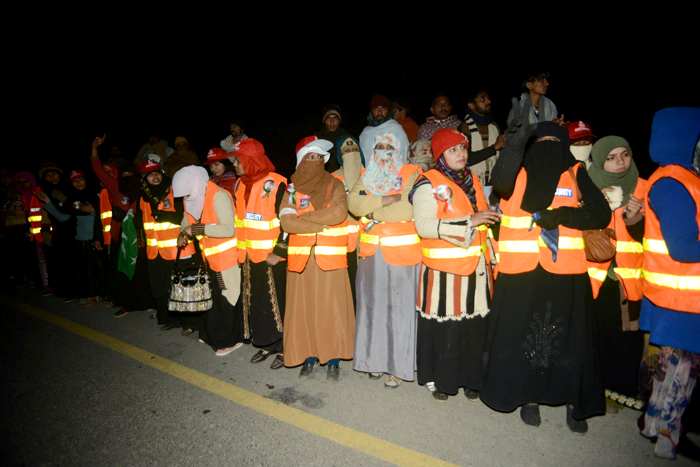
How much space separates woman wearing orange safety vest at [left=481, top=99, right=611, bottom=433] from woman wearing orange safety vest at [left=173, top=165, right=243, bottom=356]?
2.79m

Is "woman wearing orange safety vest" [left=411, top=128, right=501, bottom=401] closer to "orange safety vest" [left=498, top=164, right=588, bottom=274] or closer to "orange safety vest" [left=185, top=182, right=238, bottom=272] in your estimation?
"orange safety vest" [left=498, top=164, right=588, bottom=274]

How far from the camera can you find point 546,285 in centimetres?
265

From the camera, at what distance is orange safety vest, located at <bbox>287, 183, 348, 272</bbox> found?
3.52 meters

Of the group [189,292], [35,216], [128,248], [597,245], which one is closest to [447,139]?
[597,245]

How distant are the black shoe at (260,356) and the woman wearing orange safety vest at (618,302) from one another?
10.4 feet

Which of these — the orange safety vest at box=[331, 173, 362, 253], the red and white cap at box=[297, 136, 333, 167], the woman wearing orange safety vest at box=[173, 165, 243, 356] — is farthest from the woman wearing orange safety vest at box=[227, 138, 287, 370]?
the orange safety vest at box=[331, 173, 362, 253]

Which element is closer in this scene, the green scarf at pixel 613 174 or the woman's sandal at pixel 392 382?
the green scarf at pixel 613 174

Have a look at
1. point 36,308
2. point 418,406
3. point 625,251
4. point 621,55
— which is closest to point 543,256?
point 625,251

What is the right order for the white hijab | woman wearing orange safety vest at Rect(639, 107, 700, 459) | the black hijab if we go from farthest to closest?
the white hijab < the black hijab < woman wearing orange safety vest at Rect(639, 107, 700, 459)

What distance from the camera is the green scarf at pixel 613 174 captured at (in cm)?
296

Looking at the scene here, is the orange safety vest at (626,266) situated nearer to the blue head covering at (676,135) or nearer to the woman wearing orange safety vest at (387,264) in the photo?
the blue head covering at (676,135)

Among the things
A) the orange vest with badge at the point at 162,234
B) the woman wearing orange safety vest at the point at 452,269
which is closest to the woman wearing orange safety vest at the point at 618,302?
the woman wearing orange safety vest at the point at 452,269

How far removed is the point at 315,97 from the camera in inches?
452

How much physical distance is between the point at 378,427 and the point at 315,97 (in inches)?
411
